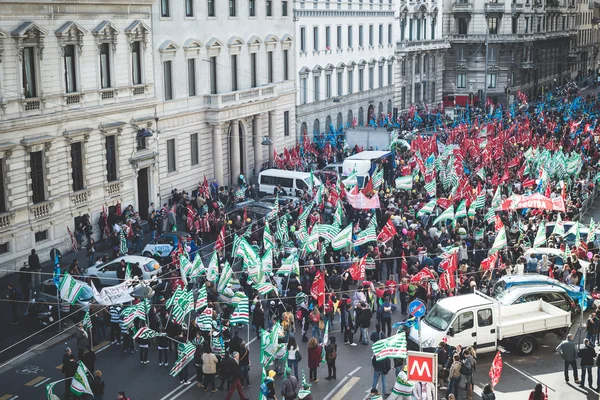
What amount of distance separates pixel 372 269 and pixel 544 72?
82.1 m

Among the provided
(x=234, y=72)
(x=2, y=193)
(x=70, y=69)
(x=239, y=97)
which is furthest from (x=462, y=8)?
(x=2, y=193)

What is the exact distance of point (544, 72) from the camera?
10675 cm

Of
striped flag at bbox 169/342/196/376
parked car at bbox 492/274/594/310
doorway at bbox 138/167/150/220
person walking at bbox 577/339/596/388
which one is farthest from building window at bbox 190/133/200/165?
person walking at bbox 577/339/596/388

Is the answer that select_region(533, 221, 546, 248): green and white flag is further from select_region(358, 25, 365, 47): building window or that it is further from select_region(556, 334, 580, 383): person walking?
select_region(358, 25, 365, 47): building window

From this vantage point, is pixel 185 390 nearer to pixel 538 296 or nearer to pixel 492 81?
pixel 538 296

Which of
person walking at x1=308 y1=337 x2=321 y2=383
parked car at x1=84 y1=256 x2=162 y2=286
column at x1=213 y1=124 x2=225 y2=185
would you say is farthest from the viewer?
column at x1=213 y1=124 x2=225 y2=185

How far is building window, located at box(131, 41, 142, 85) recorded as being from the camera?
42000 mm

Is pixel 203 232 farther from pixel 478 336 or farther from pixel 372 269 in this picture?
pixel 478 336

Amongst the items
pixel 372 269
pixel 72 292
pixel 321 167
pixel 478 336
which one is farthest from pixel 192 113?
pixel 478 336

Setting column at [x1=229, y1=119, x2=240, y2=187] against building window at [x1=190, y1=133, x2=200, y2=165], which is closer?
building window at [x1=190, y1=133, x2=200, y2=165]

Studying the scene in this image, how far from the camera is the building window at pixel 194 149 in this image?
47.8 m

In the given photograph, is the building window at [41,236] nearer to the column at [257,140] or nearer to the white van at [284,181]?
the white van at [284,181]

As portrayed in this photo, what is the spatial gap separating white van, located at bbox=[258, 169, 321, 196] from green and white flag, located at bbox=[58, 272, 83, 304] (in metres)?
20.5

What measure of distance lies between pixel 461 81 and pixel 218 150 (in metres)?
50.3
